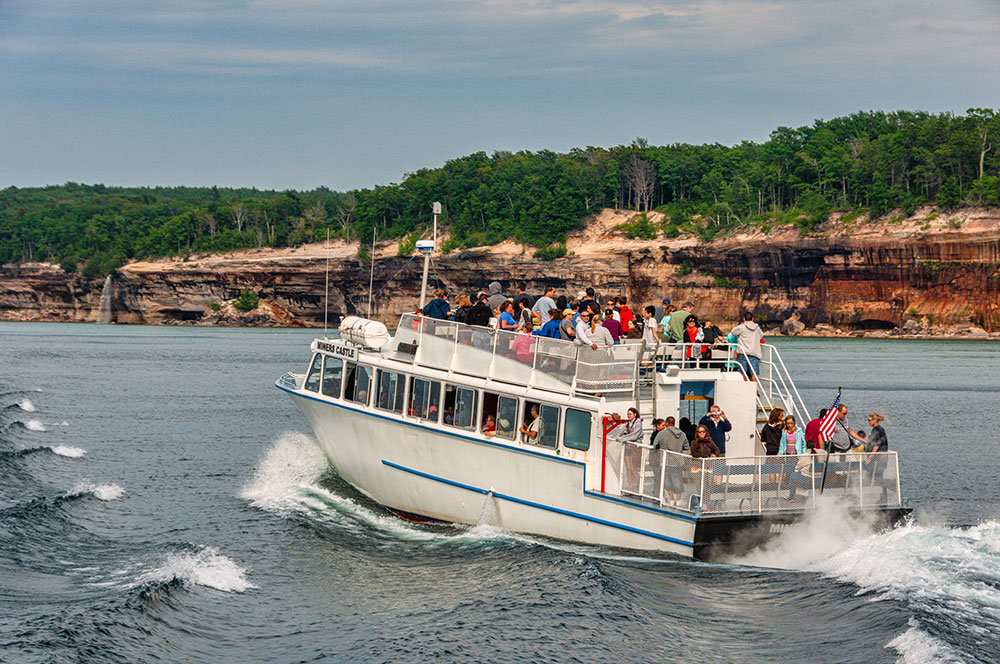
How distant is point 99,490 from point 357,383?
8.95 m

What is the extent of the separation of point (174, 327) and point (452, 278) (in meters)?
39.4

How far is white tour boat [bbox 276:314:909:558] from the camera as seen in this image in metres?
16.6

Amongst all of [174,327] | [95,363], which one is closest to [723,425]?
→ [95,363]

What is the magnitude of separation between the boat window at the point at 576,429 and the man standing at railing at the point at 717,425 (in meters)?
1.93

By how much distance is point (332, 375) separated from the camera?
21.2 meters

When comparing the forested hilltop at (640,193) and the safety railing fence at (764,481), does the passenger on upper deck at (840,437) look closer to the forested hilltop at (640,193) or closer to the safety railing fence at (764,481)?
the safety railing fence at (764,481)

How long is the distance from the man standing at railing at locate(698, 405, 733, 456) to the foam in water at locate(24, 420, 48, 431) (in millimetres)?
27789

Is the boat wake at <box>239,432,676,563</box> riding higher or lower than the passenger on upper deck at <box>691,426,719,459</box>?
lower

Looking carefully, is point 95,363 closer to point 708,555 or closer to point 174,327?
point 708,555

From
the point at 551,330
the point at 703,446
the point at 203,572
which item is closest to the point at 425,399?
the point at 551,330

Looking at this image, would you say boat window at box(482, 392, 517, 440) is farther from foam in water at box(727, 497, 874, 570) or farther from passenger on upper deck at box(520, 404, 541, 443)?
foam in water at box(727, 497, 874, 570)

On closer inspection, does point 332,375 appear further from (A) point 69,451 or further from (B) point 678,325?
(A) point 69,451

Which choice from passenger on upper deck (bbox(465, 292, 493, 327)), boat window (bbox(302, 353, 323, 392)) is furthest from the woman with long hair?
boat window (bbox(302, 353, 323, 392))

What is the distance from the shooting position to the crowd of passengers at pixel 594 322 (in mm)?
18500
